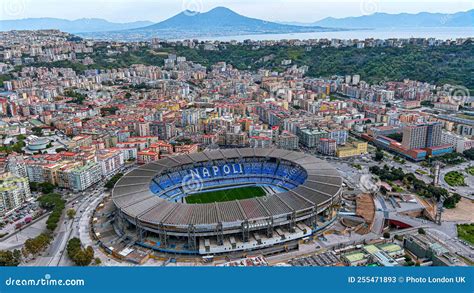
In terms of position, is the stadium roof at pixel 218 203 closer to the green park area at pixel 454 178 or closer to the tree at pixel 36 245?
the tree at pixel 36 245

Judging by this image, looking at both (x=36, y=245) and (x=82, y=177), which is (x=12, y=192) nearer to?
(x=82, y=177)

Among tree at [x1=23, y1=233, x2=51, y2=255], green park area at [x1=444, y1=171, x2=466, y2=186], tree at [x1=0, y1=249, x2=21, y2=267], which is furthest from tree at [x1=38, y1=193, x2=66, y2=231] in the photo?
green park area at [x1=444, y1=171, x2=466, y2=186]

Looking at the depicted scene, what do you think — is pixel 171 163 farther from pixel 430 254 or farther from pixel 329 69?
pixel 329 69

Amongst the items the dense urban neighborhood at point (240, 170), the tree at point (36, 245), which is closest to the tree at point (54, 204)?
the dense urban neighborhood at point (240, 170)

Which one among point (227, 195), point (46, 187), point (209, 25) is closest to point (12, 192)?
point (46, 187)

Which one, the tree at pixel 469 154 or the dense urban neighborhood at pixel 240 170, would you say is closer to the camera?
the dense urban neighborhood at pixel 240 170

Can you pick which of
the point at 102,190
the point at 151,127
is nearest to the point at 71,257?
the point at 102,190

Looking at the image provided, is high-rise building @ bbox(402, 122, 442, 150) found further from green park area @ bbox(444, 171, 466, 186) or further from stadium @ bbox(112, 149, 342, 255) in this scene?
stadium @ bbox(112, 149, 342, 255)
